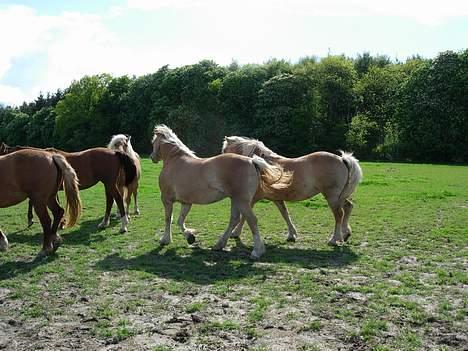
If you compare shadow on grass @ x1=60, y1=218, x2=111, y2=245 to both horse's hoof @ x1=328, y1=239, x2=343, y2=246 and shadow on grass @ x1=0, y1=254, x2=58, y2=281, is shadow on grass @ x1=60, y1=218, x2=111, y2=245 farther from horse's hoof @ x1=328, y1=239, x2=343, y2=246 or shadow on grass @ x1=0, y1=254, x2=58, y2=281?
horse's hoof @ x1=328, y1=239, x2=343, y2=246

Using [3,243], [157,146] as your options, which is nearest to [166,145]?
[157,146]

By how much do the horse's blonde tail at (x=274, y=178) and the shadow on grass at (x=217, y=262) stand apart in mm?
1117

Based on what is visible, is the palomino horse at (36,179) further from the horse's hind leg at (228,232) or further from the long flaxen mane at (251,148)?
the long flaxen mane at (251,148)

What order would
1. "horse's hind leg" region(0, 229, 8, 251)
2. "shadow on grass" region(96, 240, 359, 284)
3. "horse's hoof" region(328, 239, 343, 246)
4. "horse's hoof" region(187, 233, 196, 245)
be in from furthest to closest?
"horse's hoof" region(328, 239, 343, 246)
"horse's hoof" region(187, 233, 196, 245)
"horse's hind leg" region(0, 229, 8, 251)
"shadow on grass" region(96, 240, 359, 284)

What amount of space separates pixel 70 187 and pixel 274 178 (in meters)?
3.51

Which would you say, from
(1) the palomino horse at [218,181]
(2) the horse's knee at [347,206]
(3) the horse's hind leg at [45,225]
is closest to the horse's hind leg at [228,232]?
(1) the palomino horse at [218,181]

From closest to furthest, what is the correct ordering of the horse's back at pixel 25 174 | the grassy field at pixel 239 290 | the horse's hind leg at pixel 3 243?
the grassy field at pixel 239 290
the horse's back at pixel 25 174
the horse's hind leg at pixel 3 243

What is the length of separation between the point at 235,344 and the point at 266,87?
43.3 metres

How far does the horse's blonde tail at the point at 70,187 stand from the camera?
7.69m

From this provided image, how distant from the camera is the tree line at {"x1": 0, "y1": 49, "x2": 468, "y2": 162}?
128 feet

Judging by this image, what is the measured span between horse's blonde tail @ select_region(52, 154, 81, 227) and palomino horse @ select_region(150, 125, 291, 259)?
159 cm

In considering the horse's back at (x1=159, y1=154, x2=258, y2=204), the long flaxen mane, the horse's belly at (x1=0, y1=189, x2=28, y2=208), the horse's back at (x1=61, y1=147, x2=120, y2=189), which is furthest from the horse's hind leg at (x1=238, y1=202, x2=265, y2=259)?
the horse's back at (x1=61, y1=147, x2=120, y2=189)

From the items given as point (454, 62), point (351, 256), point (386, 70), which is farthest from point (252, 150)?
point (386, 70)

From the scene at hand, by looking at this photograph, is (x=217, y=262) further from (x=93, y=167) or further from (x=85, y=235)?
(x=93, y=167)
